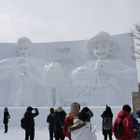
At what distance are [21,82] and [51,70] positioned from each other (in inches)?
90.1

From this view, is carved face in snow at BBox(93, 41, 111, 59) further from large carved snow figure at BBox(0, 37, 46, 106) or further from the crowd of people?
the crowd of people

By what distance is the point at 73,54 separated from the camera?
44.6 ft

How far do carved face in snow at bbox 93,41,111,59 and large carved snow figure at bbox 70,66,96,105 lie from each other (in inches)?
62.9

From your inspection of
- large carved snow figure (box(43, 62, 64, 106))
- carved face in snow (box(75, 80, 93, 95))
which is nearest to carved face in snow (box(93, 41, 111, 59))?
carved face in snow (box(75, 80, 93, 95))

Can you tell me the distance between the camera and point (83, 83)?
1067 cm

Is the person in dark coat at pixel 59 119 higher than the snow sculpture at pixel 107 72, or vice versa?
the snow sculpture at pixel 107 72

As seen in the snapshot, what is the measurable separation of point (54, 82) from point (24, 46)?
353 cm

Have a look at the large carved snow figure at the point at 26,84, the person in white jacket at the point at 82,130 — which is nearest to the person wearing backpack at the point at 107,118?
the person in white jacket at the point at 82,130

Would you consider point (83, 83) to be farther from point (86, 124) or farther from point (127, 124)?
point (86, 124)

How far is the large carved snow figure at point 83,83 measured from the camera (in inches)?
417

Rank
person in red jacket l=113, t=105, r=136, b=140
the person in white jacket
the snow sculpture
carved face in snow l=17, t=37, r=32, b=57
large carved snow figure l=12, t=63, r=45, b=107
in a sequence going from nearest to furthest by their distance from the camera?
the person in white jacket, person in red jacket l=113, t=105, r=136, b=140, the snow sculpture, large carved snow figure l=12, t=63, r=45, b=107, carved face in snow l=17, t=37, r=32, b=57

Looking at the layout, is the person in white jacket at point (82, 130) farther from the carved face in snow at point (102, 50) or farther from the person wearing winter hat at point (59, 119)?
the carved face in snow at point (102, 50)

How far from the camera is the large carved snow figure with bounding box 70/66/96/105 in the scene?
10.6 m

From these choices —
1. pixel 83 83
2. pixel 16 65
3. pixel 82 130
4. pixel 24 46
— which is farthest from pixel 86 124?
pixel 24 46
